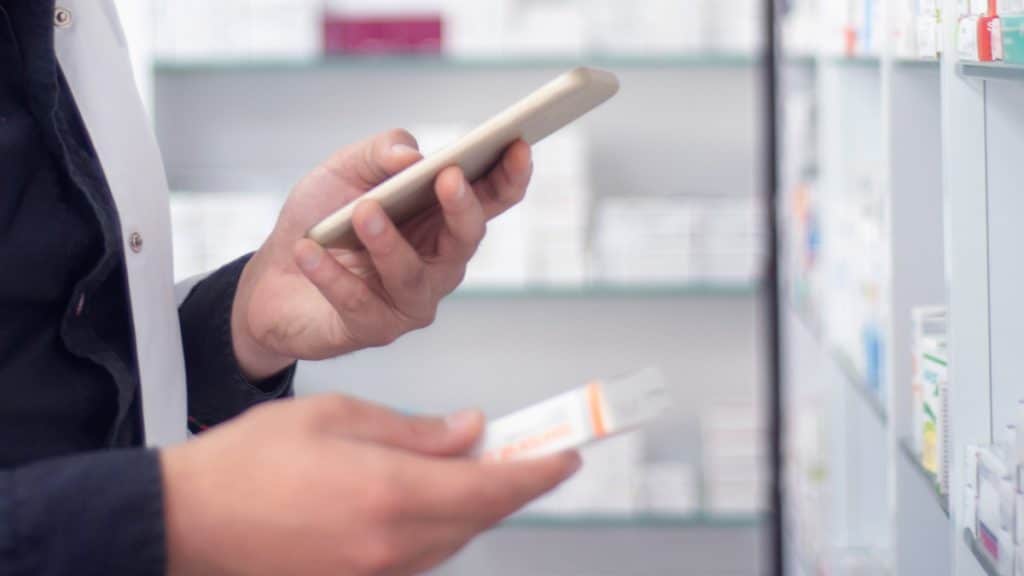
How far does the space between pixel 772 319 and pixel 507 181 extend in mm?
1592

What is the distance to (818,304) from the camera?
8.74 feet

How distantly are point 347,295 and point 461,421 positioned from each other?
41 centimetres

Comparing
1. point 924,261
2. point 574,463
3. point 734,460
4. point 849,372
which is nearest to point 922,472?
point 924,261

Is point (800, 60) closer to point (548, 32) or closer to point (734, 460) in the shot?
point (548, 32)

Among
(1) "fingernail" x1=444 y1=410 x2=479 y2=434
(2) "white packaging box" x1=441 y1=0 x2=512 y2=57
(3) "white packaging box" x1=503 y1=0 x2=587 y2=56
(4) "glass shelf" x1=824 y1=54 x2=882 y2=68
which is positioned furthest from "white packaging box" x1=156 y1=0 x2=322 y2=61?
(1) "fingernail" x1=444 y1=410 x2=479 y2=434

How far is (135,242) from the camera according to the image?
1399 mm

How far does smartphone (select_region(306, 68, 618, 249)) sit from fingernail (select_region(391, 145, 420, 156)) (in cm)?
7

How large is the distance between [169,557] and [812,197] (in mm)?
2193

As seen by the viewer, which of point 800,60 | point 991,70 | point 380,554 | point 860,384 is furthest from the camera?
point 800,60

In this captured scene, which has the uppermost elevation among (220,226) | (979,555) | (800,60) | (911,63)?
(800,60)

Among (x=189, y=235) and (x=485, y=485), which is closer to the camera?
(x=485, y=485)

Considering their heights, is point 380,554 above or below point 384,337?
below

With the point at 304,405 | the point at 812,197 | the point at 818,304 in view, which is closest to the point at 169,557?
the point at 304,405

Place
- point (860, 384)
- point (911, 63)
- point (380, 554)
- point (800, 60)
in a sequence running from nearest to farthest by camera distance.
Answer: point (380, 554), point (911, 63), point (860, 384), point (800, 60)
